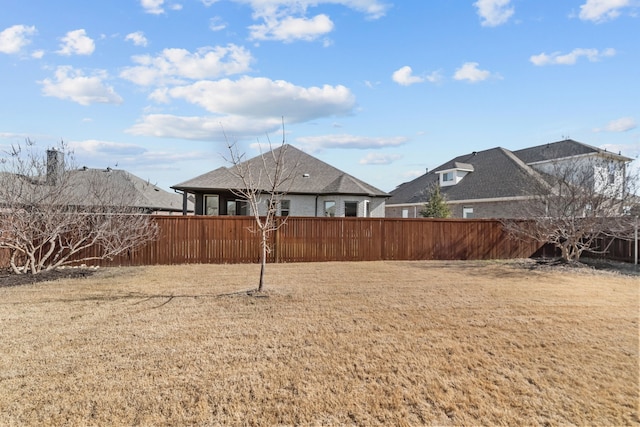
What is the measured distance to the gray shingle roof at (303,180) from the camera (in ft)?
55.3

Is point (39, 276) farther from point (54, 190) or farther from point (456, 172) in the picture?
point (456, 172)

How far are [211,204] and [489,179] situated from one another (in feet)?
58.9

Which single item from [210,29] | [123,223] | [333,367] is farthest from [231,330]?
[210,29]

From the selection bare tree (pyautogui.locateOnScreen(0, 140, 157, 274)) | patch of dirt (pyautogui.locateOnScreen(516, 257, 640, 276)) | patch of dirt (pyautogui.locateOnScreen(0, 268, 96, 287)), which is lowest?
patch of dirt (pyautogui.locateOnScreen(516, 257, 640, 276))

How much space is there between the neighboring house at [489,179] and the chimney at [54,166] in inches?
737

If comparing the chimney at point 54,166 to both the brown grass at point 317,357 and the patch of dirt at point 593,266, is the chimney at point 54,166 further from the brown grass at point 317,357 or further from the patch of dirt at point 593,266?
the patch of dirt at point 593,266

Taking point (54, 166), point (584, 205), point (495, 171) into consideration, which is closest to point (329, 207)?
point (584, 205)

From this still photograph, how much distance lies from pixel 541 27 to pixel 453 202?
51.2 feet

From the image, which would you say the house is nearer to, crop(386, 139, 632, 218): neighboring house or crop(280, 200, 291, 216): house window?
crop(280, 200, 291, 216): house window

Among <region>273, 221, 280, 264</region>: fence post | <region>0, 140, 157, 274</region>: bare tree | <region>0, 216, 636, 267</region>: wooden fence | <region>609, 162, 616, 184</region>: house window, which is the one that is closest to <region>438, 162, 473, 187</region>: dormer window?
<region>0, 216, 636, 267</region>: wooden fence

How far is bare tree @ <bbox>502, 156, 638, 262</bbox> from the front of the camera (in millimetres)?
11922

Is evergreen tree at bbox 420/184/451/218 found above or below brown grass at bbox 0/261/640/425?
above

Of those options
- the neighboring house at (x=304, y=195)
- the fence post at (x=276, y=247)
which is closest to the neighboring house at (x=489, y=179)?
the neighboring house at (x=304, y=195)

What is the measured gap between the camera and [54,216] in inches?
364
